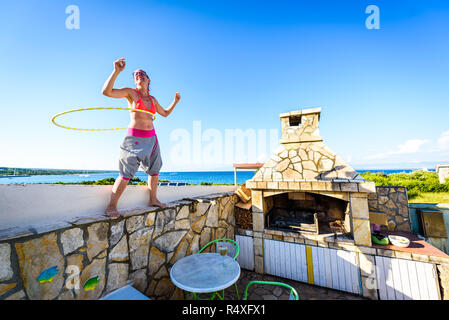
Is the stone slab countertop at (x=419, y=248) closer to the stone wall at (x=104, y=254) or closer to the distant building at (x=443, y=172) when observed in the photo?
the stone wall at (x=104, y=254)

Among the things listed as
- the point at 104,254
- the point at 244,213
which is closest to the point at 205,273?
the point at 104,254

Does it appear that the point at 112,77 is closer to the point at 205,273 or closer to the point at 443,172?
the point at 205,273

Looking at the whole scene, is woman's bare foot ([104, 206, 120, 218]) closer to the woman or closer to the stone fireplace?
the woman

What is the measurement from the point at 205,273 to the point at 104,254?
1.24m

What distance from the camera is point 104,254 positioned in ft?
5.90

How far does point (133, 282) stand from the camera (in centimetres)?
204

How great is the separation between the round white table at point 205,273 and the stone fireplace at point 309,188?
6.34 ft

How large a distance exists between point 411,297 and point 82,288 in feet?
17.2

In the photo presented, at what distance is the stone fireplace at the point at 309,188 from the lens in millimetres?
3303

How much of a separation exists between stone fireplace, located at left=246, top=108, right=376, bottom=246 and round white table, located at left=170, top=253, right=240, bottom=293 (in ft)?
6.34

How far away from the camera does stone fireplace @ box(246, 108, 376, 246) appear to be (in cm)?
330

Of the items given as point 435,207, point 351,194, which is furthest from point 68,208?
point 435,207
